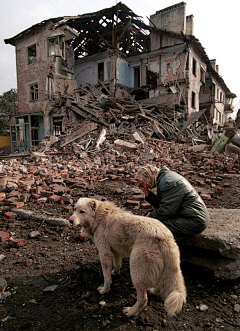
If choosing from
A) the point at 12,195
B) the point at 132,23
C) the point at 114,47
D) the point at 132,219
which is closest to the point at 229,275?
the point at 132,219

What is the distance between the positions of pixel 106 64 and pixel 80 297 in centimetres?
2512

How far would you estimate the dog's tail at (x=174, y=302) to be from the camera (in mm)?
1972

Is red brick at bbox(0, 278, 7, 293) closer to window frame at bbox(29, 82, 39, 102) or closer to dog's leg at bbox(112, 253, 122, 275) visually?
dog's leg at bbox(112, 253, 122, 275)

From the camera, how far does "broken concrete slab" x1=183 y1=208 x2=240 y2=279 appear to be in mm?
2660

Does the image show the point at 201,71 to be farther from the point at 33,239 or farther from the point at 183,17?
the point at 33,239

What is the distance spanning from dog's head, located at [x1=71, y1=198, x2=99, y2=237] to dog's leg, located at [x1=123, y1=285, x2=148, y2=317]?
37.3 inches

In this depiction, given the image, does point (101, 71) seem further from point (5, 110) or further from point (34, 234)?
point (34, 234)

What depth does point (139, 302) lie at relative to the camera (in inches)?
89.0

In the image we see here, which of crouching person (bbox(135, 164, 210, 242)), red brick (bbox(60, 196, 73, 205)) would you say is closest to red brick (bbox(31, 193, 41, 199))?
red brick (bbox(60, 196, 73, 205))

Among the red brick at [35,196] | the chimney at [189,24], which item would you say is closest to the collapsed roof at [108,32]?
the chimney at [189,24]

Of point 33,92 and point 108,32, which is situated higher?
point 108,32

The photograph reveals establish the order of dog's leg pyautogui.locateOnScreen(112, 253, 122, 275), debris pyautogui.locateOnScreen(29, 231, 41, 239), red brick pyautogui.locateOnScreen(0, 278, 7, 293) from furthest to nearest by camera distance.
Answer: debris pyautogui.locateOnScreen(29, 231, 41, 239) → dog's leg pyautogui.locateOnScreen(112, 253, 122, 275) → red brick pyautogui.locateOnScreen(0, 278, 7, 293)

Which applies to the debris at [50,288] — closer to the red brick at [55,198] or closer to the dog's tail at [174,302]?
the dog's tail at [174,302]

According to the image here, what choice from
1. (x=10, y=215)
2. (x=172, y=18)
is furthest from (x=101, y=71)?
(x=10, y=215)
